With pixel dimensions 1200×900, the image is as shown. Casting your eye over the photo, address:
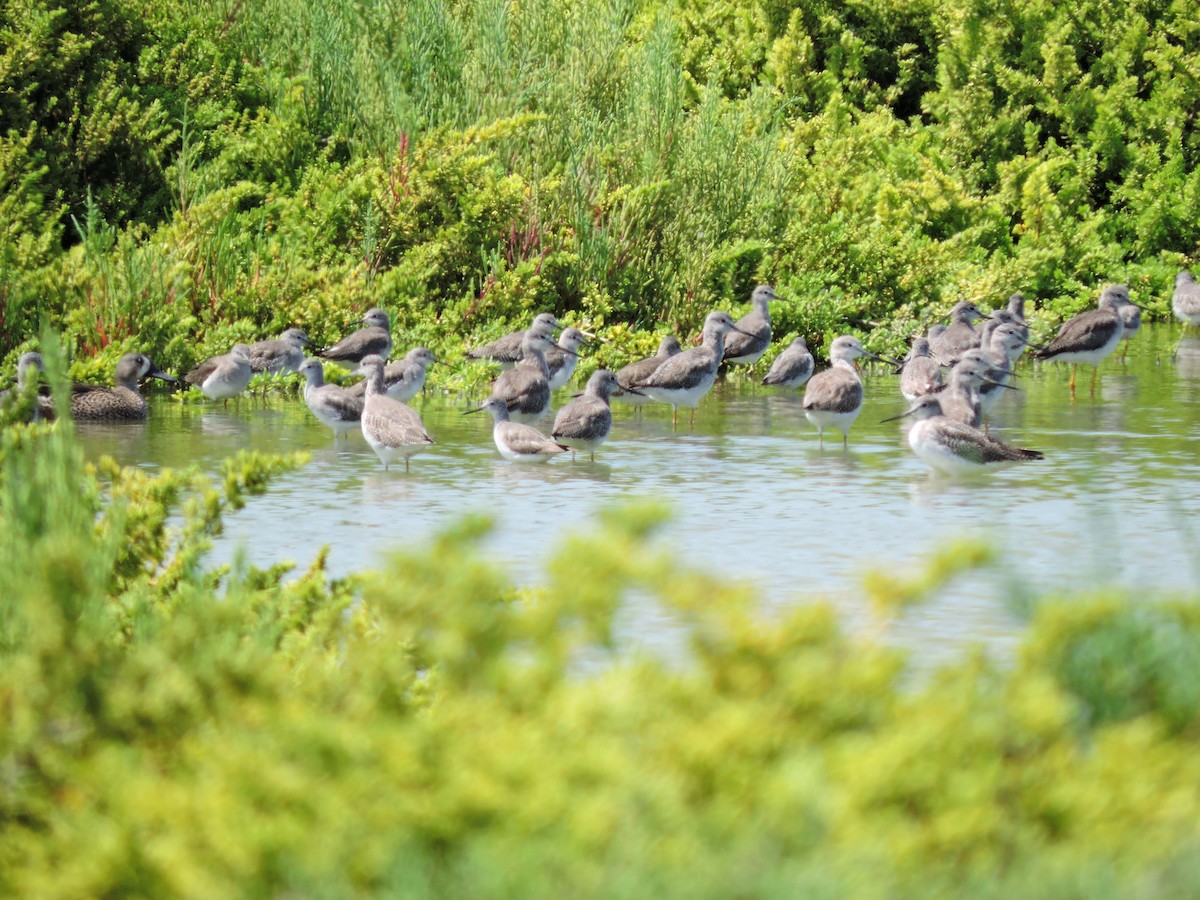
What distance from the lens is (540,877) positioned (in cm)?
295

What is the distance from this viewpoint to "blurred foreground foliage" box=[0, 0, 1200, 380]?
1656 centimetres

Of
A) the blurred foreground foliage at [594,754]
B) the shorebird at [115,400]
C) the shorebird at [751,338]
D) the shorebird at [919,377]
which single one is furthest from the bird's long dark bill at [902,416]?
the blurred foreground foliage at [594,754]

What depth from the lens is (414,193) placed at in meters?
17.8

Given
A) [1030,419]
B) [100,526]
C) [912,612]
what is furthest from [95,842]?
[1030,419]

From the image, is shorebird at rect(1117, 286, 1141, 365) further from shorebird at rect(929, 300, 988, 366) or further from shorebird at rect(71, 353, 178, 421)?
shorebird at rect(71, 353, 178, 421)

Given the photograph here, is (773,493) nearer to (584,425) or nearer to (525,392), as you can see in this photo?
(584,425)

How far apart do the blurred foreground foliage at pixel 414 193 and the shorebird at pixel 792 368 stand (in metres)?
1.58

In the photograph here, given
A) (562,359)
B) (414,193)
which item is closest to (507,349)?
(562,359)

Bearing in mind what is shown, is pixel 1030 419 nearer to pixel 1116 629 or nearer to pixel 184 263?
pixel 184 263

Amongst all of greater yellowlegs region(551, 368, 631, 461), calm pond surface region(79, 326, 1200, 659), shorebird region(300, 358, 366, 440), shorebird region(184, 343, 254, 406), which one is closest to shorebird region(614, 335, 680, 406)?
calm pond surface region(79, 326, 1200, 659)

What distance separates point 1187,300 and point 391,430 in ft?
43.9

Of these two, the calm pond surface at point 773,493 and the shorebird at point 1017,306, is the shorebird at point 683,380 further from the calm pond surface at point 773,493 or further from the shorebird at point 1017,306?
the shorebird at point 1017,306

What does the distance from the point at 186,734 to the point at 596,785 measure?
3.62 ft

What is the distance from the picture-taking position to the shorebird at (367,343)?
16125 millimetres
